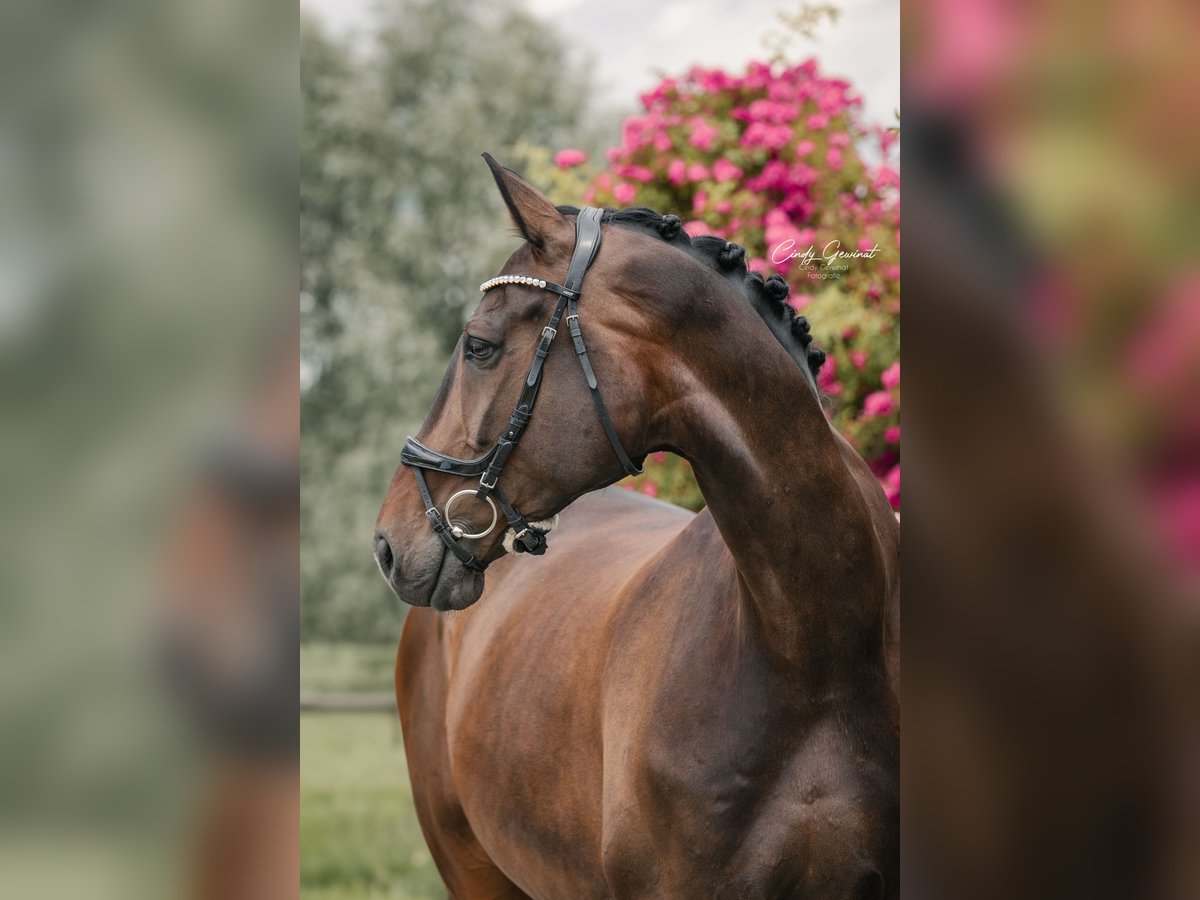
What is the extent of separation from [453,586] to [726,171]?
11.6ft

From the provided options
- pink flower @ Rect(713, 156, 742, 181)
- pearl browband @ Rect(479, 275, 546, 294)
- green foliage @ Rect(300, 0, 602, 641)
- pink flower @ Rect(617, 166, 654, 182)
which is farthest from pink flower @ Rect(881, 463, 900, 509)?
green foliage @ Rect(300, 0, 602, 641)

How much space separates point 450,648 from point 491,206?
9439 mm

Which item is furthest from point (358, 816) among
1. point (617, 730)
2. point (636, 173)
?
point (617, 730)

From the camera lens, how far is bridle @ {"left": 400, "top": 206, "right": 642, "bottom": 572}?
2.18 m

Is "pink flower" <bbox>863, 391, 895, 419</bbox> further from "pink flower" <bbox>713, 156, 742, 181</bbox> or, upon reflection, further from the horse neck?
the horse neck

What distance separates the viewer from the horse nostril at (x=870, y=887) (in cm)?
227

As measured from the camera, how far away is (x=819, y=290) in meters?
4.98

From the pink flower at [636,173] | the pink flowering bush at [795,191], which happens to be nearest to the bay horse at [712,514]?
the pink flowering bush at [795,191]

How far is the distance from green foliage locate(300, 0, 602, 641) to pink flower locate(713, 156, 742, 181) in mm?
6137

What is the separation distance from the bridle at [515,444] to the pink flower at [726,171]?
3.20 metres
